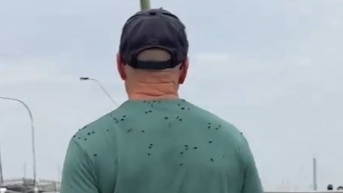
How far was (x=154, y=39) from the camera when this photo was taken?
3.19 metres

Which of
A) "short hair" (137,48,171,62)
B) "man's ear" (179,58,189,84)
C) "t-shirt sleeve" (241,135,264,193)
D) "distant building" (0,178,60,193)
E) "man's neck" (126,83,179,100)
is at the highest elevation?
"short hair" (137,48,171,62)

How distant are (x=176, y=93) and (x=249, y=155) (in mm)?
310

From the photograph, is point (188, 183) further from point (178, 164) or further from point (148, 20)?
point (148, 20)

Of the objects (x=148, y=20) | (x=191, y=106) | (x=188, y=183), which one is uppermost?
(x=148, y=20)

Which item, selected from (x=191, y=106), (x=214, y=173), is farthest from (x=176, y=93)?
(x=214, y=173)

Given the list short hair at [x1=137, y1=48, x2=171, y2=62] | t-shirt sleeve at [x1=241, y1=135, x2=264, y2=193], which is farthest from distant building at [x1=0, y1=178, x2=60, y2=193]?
short hair at [x1=137, y1=48, x2=171, y2=62]

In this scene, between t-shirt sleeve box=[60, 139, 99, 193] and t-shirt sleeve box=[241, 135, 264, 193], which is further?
t-shirt sleeve box=[241, 135, 264, 193]

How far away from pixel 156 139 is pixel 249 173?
339 mm

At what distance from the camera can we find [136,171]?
10.2 ft

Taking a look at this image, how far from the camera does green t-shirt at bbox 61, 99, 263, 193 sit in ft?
10.2

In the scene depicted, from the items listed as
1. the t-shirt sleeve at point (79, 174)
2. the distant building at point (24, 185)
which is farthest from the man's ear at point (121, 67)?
the distant building at point (24, 185)

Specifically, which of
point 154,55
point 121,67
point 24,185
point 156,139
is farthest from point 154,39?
point 24,185

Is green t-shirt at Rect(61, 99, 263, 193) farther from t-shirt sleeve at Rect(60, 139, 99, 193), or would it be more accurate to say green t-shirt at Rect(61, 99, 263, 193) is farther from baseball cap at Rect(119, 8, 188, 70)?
baseball cap at Rect(119, 8, 188, 70)

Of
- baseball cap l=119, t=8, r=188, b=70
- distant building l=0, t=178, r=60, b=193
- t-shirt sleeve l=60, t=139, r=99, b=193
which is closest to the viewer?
t-shirt sleeve l=60, t=139, r=99, b=193
